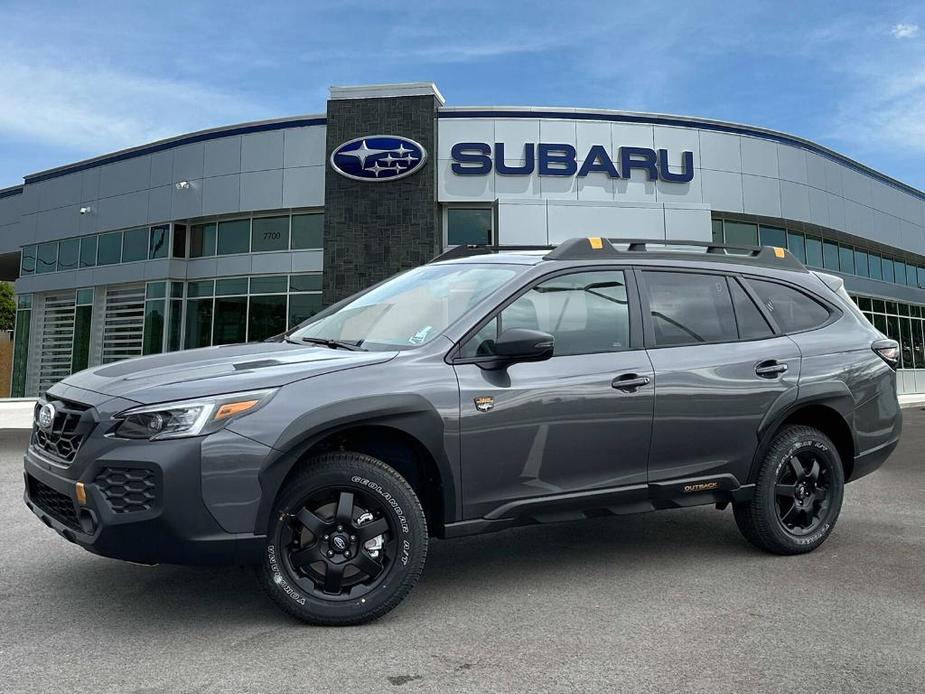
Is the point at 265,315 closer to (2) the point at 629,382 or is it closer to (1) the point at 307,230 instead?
(1) the point at 307,230

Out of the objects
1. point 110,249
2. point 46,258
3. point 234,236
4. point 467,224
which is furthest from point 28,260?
point 467,224

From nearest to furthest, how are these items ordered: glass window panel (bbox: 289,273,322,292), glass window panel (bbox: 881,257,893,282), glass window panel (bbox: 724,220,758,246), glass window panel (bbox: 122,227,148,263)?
1. glass window panel (bbox: 289,273,322,292)
2. glass window panel (bbox: 724,220,758,246)
3. glass window panel (bbox: 122,227,148,263)
4. glass window panel (bbox: 881,257,893,282)

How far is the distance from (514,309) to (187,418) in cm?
171

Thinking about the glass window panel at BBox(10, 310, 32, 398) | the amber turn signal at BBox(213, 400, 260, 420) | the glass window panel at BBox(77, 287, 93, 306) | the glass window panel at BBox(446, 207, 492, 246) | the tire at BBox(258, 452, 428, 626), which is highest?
the glass window panel at BBox(446, 207, 492, 246)

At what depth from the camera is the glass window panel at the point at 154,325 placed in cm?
2412

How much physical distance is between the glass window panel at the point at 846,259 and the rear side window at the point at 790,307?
82.9 ft

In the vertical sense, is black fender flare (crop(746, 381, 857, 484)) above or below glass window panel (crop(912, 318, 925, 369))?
below

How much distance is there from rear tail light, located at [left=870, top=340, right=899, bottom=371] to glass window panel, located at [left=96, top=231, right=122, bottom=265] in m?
24.8

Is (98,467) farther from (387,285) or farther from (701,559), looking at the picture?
(701,559)

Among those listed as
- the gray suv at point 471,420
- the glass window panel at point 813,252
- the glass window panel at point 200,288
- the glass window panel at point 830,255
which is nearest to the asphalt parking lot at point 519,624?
the gray suv at point 471,420

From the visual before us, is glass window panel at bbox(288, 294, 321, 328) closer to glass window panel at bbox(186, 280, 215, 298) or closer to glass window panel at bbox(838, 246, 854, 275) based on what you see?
glass window panel at bbox(186, 280, 215, 298)

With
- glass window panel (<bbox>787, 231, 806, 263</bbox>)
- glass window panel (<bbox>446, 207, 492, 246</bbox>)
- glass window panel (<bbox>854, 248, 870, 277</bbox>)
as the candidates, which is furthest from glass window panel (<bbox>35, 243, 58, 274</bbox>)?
glass window panel (<bbox>854, 248, 870, 277</bbox>)

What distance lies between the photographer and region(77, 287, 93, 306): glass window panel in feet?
86.4

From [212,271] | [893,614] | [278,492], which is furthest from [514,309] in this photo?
[212,271]
